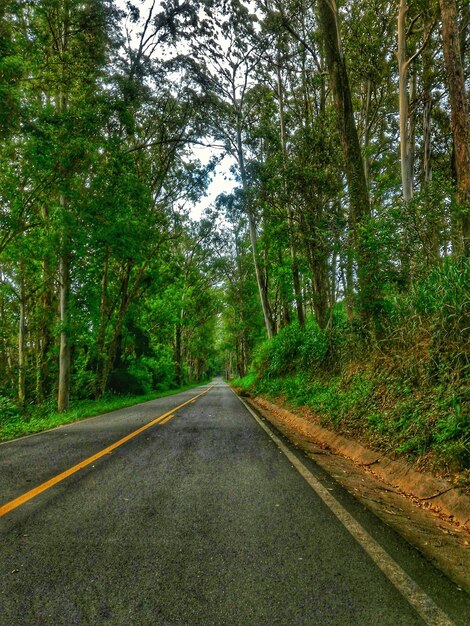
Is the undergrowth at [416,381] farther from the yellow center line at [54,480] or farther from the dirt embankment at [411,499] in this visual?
the yellow center line at [54,480]

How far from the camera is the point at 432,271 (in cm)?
618

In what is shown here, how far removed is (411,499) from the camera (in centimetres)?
367

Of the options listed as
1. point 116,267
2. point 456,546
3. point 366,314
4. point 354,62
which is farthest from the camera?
point 116,267

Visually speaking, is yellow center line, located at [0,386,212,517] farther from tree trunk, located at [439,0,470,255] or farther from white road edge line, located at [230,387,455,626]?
tree trunk, located at [439,0,470,255]

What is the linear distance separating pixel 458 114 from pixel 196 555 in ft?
29.7

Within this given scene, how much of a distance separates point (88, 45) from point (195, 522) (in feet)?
53.9

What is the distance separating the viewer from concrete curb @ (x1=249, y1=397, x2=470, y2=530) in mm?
3221

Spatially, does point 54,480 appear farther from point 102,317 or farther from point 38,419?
point 102,317

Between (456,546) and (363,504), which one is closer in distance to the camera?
(456,546)

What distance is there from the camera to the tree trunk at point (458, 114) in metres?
6.81

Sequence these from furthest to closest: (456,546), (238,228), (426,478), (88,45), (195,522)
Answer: (238,228) → (88,45) → (426,478) → (195,522) → (456,546)

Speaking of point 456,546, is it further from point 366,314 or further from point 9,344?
point 9,344

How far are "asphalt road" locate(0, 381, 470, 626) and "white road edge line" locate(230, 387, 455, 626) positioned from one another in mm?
41

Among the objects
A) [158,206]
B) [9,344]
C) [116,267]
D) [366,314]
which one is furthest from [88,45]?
[9,344]
